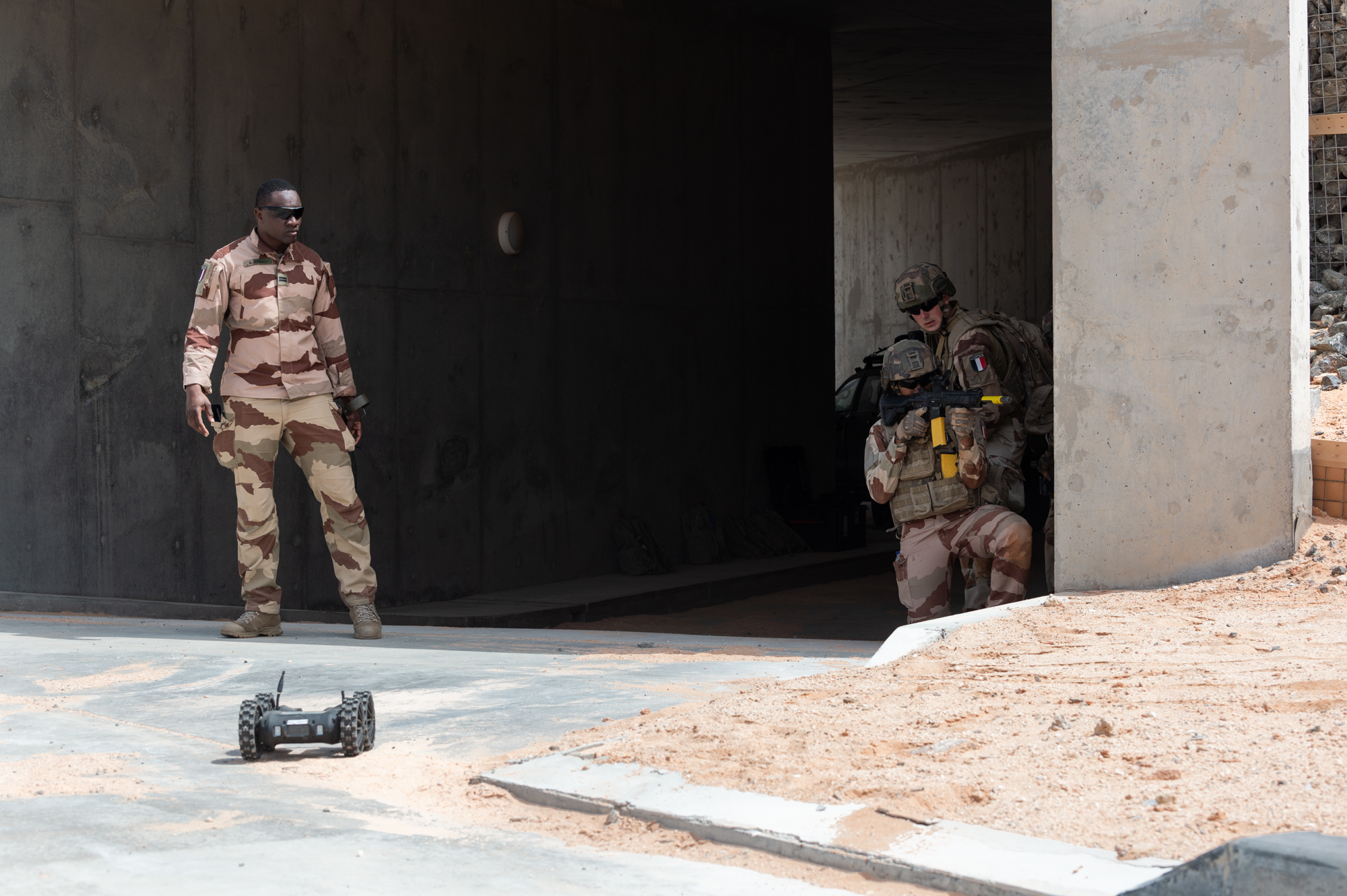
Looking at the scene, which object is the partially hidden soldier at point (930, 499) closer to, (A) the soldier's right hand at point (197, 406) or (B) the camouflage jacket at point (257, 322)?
(B) the camouflage jacket at point (257, 322)

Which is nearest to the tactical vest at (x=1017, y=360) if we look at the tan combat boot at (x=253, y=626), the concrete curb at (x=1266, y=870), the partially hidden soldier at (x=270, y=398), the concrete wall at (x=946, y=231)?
the partially hidden soldier at (x=270, y=398)

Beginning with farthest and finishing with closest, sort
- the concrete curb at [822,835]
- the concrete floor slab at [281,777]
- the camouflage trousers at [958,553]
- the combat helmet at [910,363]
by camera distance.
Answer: the combat helmet at [910,363] → the camouflage trousers at [958,553] → the concrete floor slab at [281,777] → the concrete curb at [822,835]

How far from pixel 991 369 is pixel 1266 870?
14.3ft

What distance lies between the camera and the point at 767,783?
2.67 meters

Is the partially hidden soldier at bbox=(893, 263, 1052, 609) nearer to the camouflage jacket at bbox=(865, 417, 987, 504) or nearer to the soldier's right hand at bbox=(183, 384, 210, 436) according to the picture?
the camouflage jacket at bbox=(865, 417, 987, 504)

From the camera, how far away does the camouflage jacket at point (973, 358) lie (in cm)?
593

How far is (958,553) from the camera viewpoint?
6.02m

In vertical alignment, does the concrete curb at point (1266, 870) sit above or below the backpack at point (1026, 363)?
below

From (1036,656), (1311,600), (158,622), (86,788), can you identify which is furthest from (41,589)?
(1311,600)

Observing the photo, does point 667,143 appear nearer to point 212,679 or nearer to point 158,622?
point 158,622

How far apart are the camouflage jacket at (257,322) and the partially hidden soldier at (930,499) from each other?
2.60 metres

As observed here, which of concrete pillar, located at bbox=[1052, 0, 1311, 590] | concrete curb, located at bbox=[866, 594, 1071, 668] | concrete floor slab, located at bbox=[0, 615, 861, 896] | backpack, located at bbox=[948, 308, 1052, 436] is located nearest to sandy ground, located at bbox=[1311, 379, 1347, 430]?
concrete pillar, located at bbox=[1052, 0, 1311, 590]

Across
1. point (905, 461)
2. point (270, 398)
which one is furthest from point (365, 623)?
point (905, 461)

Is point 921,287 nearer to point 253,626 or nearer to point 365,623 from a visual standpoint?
point 365,623
